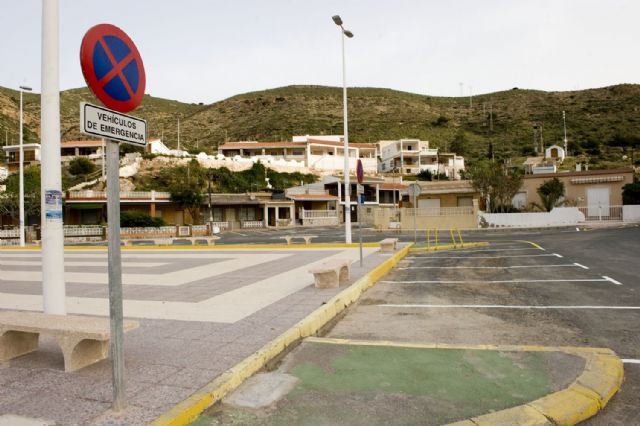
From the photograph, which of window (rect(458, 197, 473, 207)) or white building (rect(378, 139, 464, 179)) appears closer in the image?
window (rect(458, 197, 473, 207))

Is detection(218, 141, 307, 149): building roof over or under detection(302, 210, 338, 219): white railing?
over

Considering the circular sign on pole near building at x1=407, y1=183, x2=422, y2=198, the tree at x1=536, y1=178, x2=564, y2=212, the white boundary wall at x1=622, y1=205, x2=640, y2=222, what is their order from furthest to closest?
the tree at x1=536, y1=178, x2=564, y2=212 < the white boundary wall at x1=622, y1=205, x2=640, y2=222 < the circular sign on pole near building at x1=407, y1=183, x2=422, y2=198

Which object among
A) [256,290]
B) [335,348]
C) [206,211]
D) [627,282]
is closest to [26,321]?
[335,348]

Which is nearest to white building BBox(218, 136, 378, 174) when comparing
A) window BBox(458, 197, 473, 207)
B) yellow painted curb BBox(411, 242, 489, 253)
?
window BBox(458, 197, 473, 207)

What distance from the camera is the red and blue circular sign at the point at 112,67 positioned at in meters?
3.13

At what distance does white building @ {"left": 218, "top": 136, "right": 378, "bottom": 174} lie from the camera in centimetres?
8050

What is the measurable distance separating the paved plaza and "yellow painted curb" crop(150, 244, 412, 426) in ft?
0.37

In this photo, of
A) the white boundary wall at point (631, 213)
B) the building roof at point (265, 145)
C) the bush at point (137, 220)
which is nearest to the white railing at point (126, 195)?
the bush at point (137, 220)

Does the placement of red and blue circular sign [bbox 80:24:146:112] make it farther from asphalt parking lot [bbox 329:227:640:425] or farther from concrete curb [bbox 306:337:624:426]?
asphalt parking lot [bbox 329:227:640:425]

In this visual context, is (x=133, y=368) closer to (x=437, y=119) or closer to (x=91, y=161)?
(x=91, y=161)

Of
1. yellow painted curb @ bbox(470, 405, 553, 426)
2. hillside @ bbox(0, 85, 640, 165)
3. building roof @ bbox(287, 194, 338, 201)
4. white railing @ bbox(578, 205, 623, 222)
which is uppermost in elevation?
hillside @ bbox(0, 85, 640, 165)

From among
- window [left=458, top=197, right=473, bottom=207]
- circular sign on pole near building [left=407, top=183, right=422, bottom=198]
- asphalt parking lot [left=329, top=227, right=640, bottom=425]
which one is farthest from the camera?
window [left=458, top=197, right=473, bottom=207]

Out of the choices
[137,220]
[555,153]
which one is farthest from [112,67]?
[555,153]

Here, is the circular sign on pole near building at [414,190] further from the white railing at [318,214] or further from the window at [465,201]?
the white railing at [318,214]
